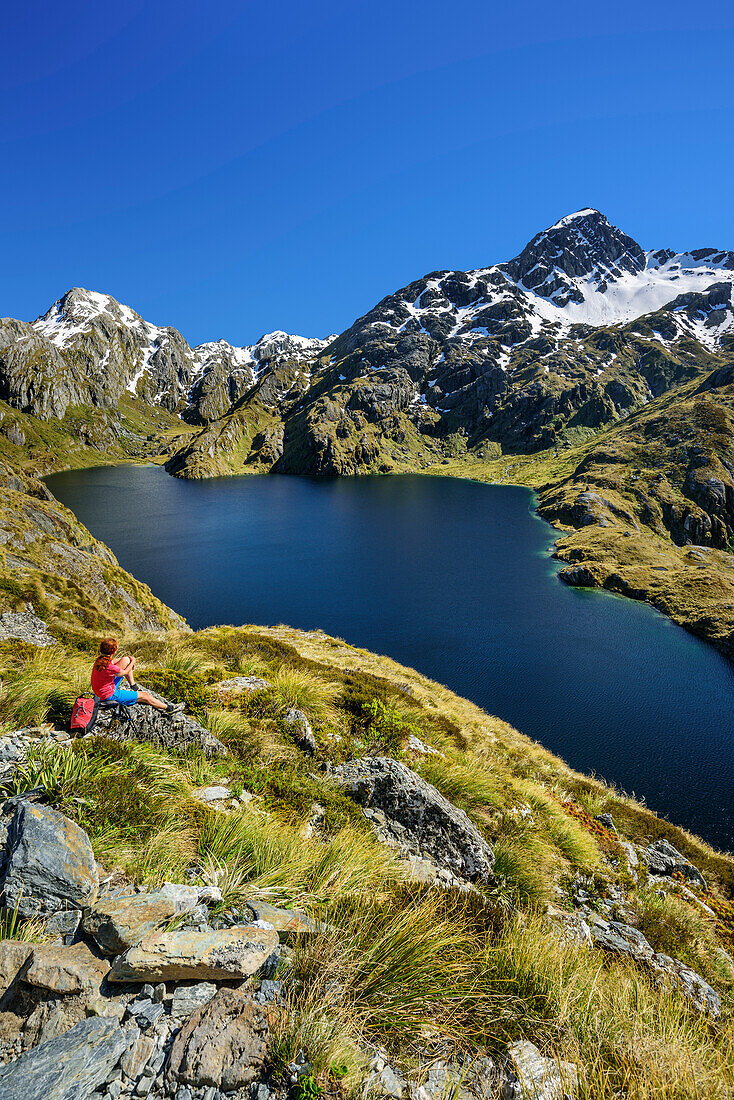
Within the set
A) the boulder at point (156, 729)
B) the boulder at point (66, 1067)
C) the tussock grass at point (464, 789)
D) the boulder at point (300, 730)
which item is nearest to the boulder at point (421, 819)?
the boulder at point (300, 730)

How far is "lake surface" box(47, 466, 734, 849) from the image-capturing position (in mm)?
36531

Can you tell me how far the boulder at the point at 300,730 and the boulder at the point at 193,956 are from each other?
→ 607 centimetres

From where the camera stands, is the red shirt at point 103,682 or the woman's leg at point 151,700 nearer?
the red shirt at point 103,682

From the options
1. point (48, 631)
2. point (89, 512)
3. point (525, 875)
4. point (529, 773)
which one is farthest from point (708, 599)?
point (89, 512)

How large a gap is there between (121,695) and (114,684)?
0.76ft

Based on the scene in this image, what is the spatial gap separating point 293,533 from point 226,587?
40.9 metres

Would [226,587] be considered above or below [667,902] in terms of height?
below

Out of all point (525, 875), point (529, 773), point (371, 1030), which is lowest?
point (529, 773)

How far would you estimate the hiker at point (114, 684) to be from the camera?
7777 millimetres

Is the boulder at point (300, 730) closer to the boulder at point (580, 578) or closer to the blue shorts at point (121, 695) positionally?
the blue shorts at point (121, 695)

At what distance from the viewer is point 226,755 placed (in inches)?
335

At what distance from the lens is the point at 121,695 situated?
7.89 meters

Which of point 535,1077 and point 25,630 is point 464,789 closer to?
point 535,1077

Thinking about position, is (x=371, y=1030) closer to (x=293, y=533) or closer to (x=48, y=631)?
(x=48, y=631)
